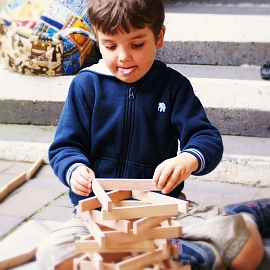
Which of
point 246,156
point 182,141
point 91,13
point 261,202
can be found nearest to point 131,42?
point 91,13

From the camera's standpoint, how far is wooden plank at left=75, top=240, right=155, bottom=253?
1572 millimetres

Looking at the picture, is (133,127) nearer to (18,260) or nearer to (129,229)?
(129,229)

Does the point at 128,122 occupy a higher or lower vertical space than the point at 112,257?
higher

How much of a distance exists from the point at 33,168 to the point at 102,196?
4.79ft

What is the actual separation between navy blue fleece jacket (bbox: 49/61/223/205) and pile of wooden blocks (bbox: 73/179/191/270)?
227mm

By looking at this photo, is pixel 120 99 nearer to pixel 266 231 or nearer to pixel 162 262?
pixel 162 262

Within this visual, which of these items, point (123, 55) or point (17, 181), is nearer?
point (123, 55)

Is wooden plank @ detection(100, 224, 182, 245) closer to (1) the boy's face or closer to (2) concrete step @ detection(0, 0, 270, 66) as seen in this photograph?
(1) the boy's face

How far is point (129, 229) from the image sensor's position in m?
1.55

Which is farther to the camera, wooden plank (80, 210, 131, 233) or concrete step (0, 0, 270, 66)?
concrete step (0, 0, 270, 66)

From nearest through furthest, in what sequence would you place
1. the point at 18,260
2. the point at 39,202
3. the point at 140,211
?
the point at 140,211 → the point at 18,260 → the point at 39,202

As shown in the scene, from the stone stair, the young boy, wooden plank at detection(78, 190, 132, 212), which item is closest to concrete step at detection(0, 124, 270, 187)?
the stone stair

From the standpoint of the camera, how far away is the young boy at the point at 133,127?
1771 millimetres

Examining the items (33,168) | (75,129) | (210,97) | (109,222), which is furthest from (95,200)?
(210,97)
